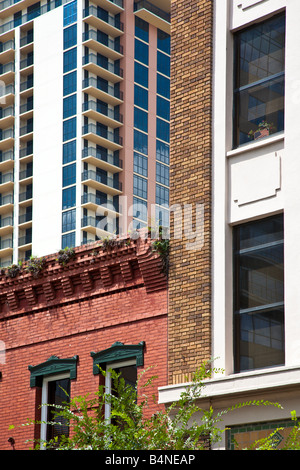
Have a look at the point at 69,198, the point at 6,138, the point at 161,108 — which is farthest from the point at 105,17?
the point at 69,198

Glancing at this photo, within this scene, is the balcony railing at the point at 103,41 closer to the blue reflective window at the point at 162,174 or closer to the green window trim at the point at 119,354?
the blue reflective window at the point at 162,174

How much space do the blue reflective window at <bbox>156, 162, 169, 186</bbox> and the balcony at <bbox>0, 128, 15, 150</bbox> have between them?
613 inches

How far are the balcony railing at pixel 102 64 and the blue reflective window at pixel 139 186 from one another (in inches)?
429

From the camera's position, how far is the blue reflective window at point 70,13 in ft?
285

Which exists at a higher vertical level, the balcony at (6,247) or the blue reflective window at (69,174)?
the blue reflective window at (69,174)

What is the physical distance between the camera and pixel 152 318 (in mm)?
16688

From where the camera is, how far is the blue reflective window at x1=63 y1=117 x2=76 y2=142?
83.9 metres

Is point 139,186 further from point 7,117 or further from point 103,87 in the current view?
point 7,117

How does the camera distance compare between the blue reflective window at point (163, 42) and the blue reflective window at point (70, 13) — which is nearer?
the blue reflective window at point (70, 13)

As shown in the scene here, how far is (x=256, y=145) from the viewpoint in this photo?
15.6 meters

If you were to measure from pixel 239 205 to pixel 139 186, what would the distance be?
7093 cm

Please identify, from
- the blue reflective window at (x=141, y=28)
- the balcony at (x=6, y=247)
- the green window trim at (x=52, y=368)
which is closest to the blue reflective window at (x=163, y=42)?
the blue reflective window at (x=141, y=28)

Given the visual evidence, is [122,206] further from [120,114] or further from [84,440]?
[84,440]
